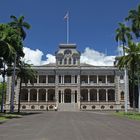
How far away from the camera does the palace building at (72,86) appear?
8969cm

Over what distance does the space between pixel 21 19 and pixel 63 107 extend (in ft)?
119

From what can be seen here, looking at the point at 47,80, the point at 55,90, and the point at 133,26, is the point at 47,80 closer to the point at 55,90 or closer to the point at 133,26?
the point at 55,90

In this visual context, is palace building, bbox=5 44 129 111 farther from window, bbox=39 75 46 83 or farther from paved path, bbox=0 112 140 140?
paved path, bbox=0 112 140 140

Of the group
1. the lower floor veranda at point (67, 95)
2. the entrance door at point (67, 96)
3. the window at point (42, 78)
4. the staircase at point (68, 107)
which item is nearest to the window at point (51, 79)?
the window at point (42, 78)

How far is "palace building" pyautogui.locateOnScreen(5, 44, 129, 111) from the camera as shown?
3531 inches

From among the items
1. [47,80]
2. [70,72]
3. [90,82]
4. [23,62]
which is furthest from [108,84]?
[23,62]

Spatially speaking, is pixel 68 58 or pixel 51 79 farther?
pixel 51 79

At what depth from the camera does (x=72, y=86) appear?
299ft

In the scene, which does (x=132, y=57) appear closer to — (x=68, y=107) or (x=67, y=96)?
(x=68, y=107)

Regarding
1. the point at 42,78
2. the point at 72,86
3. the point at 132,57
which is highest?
the point at 132,57

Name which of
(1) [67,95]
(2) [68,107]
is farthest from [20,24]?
(1) [67,95]

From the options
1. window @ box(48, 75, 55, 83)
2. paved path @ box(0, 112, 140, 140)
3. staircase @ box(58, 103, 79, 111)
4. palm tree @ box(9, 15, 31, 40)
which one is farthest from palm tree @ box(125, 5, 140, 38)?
window @ box(48, 75, 55, 83)

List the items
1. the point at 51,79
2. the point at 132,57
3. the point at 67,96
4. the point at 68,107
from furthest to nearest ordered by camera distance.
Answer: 1. the point at 51,79
2. the point at 67,96
3. the point at 68,107
4. the point at 132,57

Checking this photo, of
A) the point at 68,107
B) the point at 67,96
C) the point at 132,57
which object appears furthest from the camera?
the point at 67,96
